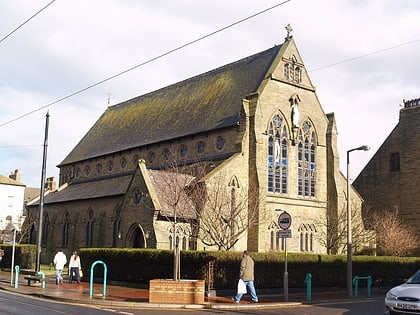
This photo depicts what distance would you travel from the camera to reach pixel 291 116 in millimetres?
39531

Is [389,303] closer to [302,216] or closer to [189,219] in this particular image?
A: [189,219]

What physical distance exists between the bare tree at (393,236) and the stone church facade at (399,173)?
6.14 feet

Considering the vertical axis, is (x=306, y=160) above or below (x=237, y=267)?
above

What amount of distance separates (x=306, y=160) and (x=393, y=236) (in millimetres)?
8538

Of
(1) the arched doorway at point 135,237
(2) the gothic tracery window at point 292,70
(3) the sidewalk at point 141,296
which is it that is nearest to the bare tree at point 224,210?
(1) the arched doorway at point 135,237

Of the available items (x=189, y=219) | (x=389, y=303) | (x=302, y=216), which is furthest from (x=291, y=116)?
(x=389, y=303)

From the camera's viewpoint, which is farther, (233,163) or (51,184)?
(51,184)

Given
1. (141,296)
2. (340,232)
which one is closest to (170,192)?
(141,296)

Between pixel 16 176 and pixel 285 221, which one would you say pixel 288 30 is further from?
pixel 16 176

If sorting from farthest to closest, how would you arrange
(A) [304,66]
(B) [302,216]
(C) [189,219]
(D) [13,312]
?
(A) [304,66] < (B) [302,216] < (C) [189,219] < (D) [13,312]

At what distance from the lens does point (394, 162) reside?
48.4 meters

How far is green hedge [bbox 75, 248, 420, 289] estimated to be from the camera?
23.3m

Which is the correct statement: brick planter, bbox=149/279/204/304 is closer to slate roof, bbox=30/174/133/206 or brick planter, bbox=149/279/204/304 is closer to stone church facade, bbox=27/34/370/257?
stone church facade, bbox=27/34/370/257

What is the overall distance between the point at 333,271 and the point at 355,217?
13.8 m
